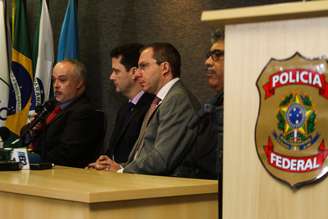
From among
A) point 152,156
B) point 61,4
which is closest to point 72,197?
point 152,156

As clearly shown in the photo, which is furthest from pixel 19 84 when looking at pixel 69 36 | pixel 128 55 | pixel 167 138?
pixel 167 138

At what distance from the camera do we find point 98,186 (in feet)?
7.63

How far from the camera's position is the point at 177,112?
10.0 feet

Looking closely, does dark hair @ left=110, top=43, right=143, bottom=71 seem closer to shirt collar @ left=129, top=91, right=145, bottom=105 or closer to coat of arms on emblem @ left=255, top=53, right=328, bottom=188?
shirt collar @ left=129, top=91, right=145, bottom=105

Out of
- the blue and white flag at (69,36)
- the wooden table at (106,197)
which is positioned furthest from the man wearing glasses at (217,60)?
the blue and white flag at (69,36)

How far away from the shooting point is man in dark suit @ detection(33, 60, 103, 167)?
379cm

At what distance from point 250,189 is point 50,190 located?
0.99 m

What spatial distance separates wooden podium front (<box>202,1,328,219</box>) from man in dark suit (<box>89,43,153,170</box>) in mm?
2200

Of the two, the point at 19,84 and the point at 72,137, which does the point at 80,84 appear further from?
the point at 19,84

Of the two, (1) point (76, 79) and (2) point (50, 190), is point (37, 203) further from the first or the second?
(1) point (76, 79)

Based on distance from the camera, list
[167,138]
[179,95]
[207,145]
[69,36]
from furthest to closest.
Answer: [69,36], [179,95], [167,138], [207,145]

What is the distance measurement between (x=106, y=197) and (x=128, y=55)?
2.04m

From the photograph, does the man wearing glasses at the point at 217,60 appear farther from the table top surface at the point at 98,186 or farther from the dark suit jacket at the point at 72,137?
the dark suit jacket at the point at 72,137

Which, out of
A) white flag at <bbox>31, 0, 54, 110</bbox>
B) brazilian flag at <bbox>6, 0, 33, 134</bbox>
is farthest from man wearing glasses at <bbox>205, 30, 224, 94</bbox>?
brazilian flag at <bbox>6, 0, 33, 134</bbox>
